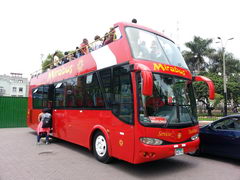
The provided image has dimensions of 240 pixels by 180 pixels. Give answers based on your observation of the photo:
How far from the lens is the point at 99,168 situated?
5.75m

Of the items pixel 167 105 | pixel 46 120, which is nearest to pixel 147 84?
pixel 167 105

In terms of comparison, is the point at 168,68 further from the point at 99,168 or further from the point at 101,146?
the point at 99,168

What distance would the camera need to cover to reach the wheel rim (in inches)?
241

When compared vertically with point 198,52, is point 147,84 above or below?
below

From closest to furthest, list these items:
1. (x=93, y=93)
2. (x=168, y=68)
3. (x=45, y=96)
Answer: (x=168, y=68), (x=93, y=93), (x=45, y=96)

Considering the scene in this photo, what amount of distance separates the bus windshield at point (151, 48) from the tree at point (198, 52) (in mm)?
35243

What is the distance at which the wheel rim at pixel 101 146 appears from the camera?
613 cm

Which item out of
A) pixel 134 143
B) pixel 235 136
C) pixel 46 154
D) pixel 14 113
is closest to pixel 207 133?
pixel 235 136

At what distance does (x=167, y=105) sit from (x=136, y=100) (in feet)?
2.83

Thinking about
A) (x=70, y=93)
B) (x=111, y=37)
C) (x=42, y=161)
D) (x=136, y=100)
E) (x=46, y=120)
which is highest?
(x=111, y=37)

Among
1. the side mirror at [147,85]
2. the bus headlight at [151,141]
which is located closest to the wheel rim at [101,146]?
the bus headlight at [151,141]

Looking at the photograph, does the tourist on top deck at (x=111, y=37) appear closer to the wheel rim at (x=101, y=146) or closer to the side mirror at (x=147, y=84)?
the side mirror at (x=147, y=84)

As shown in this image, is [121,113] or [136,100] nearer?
[136,100]

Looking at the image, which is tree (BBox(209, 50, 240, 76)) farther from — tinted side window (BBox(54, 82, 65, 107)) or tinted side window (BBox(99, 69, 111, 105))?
tinted side window (BBox(99, 69, 111, 105))
